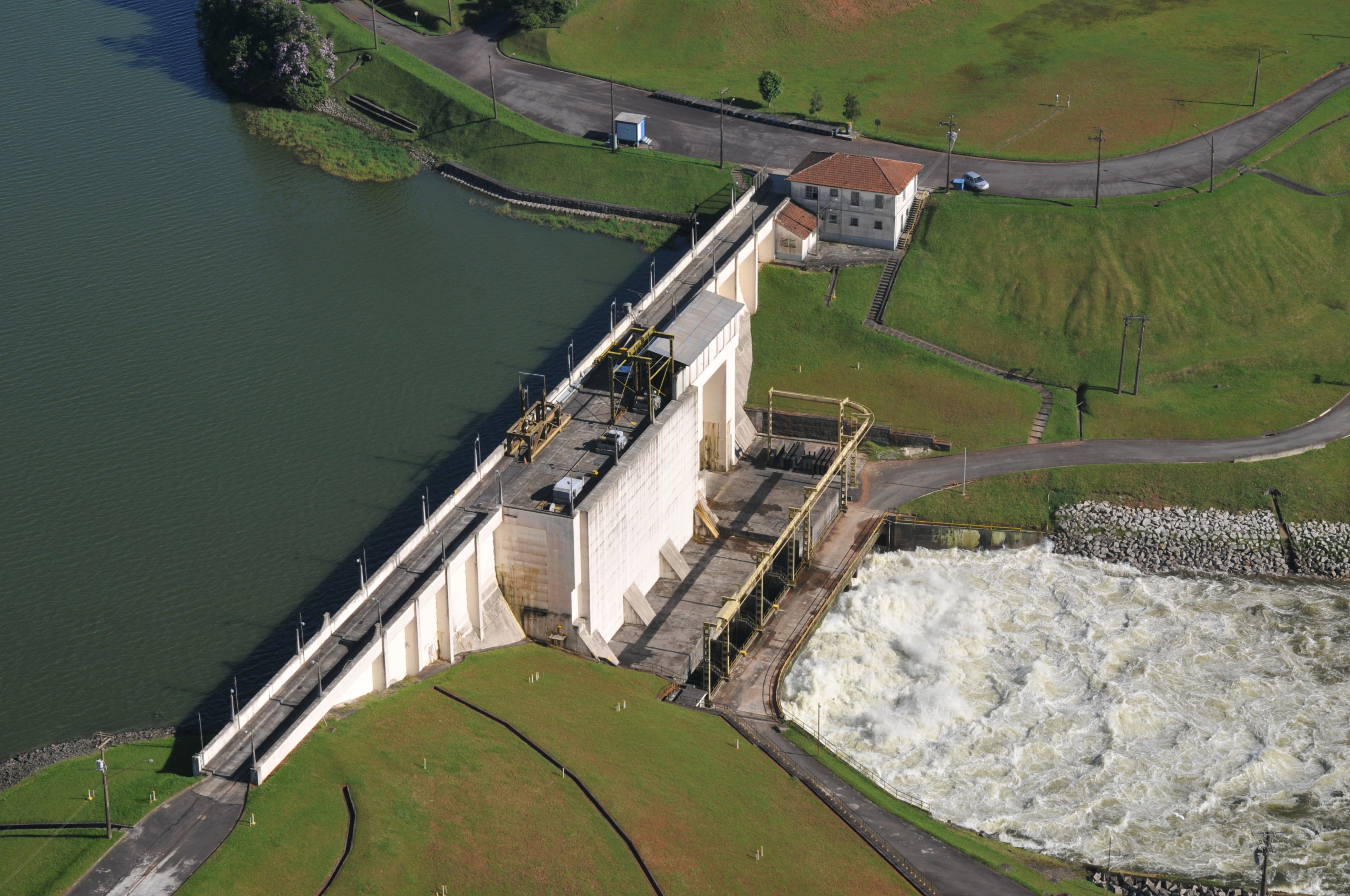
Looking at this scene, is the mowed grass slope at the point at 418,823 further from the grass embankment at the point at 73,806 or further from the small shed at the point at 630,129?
the small shed at the point at 630,129

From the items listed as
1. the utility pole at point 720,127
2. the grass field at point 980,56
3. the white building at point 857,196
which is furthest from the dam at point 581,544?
the grass field at point 980,56

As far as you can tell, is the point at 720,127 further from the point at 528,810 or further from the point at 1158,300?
the point at 528,810

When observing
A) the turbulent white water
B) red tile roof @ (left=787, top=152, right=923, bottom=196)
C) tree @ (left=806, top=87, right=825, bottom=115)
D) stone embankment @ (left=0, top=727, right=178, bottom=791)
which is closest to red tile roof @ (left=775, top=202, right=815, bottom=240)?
red tile roof @ (left=787, top=152, right=923, bottom=196)

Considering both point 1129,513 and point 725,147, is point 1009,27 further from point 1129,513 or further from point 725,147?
point 1129,513

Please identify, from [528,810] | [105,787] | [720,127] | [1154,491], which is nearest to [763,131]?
[720,127]

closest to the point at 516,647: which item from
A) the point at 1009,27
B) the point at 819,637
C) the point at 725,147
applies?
the point at 819,637

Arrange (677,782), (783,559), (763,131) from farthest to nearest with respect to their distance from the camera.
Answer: (763,131)
(783,559)
(677,782)
